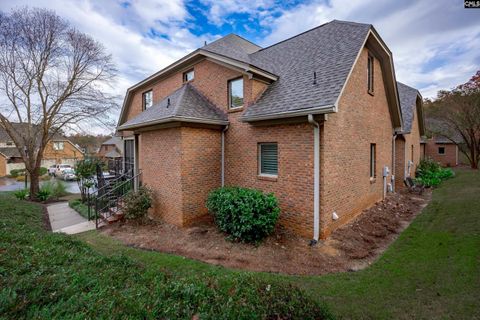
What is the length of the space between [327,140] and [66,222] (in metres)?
11.3

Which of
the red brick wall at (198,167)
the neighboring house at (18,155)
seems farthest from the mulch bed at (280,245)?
the neighboring house at (18,155)

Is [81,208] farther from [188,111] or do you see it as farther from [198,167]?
[188,111]

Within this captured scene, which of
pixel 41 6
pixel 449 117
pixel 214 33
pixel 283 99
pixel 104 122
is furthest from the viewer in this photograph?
pixel 449 117

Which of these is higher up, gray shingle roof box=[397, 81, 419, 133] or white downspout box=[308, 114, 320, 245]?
gray shingle roof box=[397, 81, 419, 133]

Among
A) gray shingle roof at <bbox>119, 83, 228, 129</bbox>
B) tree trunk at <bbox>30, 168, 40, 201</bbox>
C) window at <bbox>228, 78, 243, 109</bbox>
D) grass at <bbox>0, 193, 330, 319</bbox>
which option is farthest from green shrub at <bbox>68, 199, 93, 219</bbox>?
window at <bbox>228, 78, 243, 109</bbox>

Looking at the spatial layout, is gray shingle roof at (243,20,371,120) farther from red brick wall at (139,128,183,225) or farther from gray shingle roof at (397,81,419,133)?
gray shingle roof at (397,81,419,133)

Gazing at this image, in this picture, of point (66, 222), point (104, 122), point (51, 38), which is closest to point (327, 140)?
point (66, 222)

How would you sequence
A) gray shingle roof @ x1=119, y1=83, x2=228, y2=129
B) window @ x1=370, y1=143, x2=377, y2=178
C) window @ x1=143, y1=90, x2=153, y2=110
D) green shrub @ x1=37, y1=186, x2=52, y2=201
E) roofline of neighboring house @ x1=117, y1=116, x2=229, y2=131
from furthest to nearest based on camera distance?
green shrub @ x1=37, y1=186, x2=52, y2=201 → window @ x1=143, y1=90, x2=153, y2=110 → window @ x1=370, y1=143, x2=377, y2=178 → gray shingle roof @ x1=119, y1=83, x2=228, y2=129 → roofline of neighboring house @ x1=117, y1=116, x2=229, y2=131

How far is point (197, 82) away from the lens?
32.6ft

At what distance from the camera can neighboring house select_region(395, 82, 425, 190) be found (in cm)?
1416

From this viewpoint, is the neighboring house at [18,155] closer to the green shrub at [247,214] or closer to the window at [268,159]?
the window at [268,159]

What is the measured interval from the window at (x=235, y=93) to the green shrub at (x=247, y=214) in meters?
3.59

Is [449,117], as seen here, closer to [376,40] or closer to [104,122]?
[376,40]

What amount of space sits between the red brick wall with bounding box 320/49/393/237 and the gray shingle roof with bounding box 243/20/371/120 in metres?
0.76
